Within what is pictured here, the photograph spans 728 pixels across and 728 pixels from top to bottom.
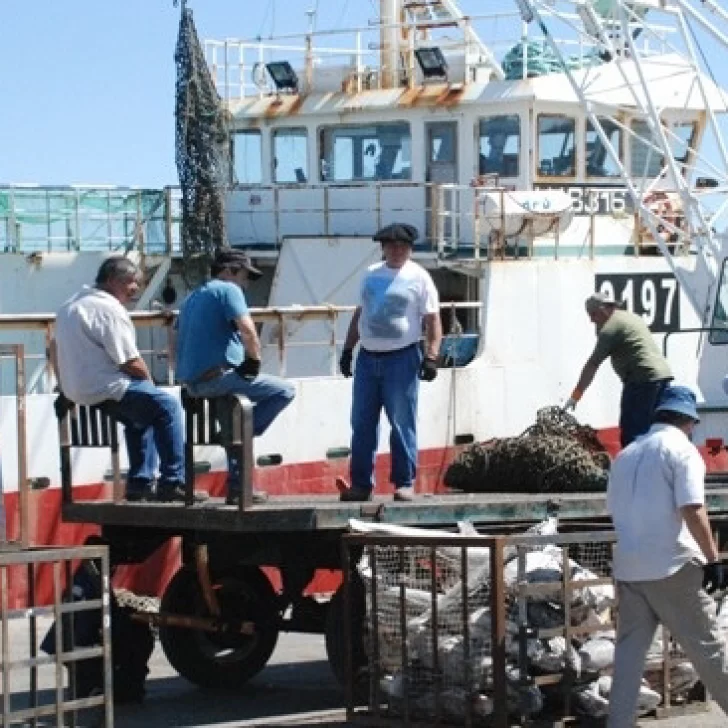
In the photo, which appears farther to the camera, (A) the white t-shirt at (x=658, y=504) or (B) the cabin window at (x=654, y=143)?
(B) the cabin window at (x=654, y=143)

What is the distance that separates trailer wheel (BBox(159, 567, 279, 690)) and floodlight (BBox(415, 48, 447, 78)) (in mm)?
12708

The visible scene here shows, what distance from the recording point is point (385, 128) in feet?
80.3

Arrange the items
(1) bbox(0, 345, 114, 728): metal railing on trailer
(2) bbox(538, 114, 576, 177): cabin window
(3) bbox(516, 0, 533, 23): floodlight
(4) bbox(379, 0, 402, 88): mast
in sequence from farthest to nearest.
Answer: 1. (4) bbox(379, 0, 402, 88): mast
2. (3) bbox(516, 0, 533, 23): floodlight
3. (2) bbox(538, 114, 576, 177): cabin window
4. (1) bbox(0, 345, 114, 728): metal railing on trailer

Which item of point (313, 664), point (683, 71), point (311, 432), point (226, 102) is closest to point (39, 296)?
point (226, 102)

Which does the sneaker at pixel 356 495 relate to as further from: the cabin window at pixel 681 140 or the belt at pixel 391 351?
the cabin window at pixel 681 140

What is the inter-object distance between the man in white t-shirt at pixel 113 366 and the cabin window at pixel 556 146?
12471 millimetres

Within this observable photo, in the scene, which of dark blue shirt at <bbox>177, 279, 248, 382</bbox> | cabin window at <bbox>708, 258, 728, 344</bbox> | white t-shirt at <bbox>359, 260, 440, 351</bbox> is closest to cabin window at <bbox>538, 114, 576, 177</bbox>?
cabin window at <bbox>708, 258, 728, 344</bbox>

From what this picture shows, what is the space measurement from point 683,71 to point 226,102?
209 inches

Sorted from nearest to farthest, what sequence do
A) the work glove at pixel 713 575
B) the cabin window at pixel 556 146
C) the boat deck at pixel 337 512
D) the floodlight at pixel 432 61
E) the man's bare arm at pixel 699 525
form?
the man's bare arm at pixel 699 525 → the work glove at pixel 713 575 → the boat deck at pixel 337 512 → the cabin window at pixel 556 146 → the floodlight at pixel 432 61

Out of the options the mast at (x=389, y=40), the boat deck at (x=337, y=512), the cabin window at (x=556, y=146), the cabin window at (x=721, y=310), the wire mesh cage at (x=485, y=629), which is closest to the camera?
the wire mesh cage at (x=485, y=629)

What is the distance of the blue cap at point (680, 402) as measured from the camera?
9.66 meters

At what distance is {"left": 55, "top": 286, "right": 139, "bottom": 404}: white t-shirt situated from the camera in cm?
1148

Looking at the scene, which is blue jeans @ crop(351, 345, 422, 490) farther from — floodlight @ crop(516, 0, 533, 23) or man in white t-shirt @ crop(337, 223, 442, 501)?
floodlight @ crop(516, 0, 533, 23)

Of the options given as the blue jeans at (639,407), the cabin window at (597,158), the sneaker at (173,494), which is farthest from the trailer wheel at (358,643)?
the cabin window at (597,158)
